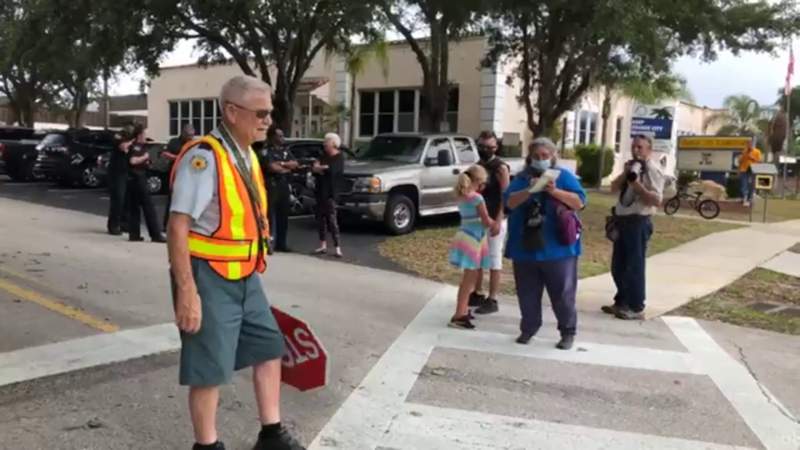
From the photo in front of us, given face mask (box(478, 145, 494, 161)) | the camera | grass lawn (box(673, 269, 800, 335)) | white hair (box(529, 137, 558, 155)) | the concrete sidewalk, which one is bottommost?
grass lawn (box(673, 269, 800, 335))

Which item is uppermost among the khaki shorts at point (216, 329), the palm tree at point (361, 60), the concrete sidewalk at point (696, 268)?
the palm tree at point (361, 60)

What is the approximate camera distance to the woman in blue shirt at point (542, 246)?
598 centimetres

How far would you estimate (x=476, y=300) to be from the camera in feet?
24.5

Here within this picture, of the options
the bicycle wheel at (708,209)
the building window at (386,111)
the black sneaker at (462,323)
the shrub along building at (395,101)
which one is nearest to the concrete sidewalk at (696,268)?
the black sneaker at (462,323)

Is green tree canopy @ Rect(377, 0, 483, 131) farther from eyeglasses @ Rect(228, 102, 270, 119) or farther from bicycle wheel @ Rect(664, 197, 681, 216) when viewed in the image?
eyeglasses @ Rect(228, 102, 270, 119)

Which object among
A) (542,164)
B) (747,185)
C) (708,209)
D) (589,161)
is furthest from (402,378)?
(589,161)

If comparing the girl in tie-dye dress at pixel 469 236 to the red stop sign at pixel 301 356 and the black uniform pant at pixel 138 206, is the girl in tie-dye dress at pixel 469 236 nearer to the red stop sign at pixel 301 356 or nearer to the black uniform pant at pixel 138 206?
the red stop sign at pixel 301 356

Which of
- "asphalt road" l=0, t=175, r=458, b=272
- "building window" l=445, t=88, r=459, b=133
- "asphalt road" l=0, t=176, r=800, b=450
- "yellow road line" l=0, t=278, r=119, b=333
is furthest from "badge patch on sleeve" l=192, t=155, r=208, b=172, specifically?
"building window" l=445, t=88, r=459, b=133

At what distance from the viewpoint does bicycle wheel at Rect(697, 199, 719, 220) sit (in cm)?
1872

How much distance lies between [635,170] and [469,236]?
1.70 metres

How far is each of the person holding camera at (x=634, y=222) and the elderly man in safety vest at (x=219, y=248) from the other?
4.46m

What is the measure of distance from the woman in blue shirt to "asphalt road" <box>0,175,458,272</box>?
3.70 meters

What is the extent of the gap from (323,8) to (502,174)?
11.8 metres

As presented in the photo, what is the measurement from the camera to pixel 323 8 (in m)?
17.6
